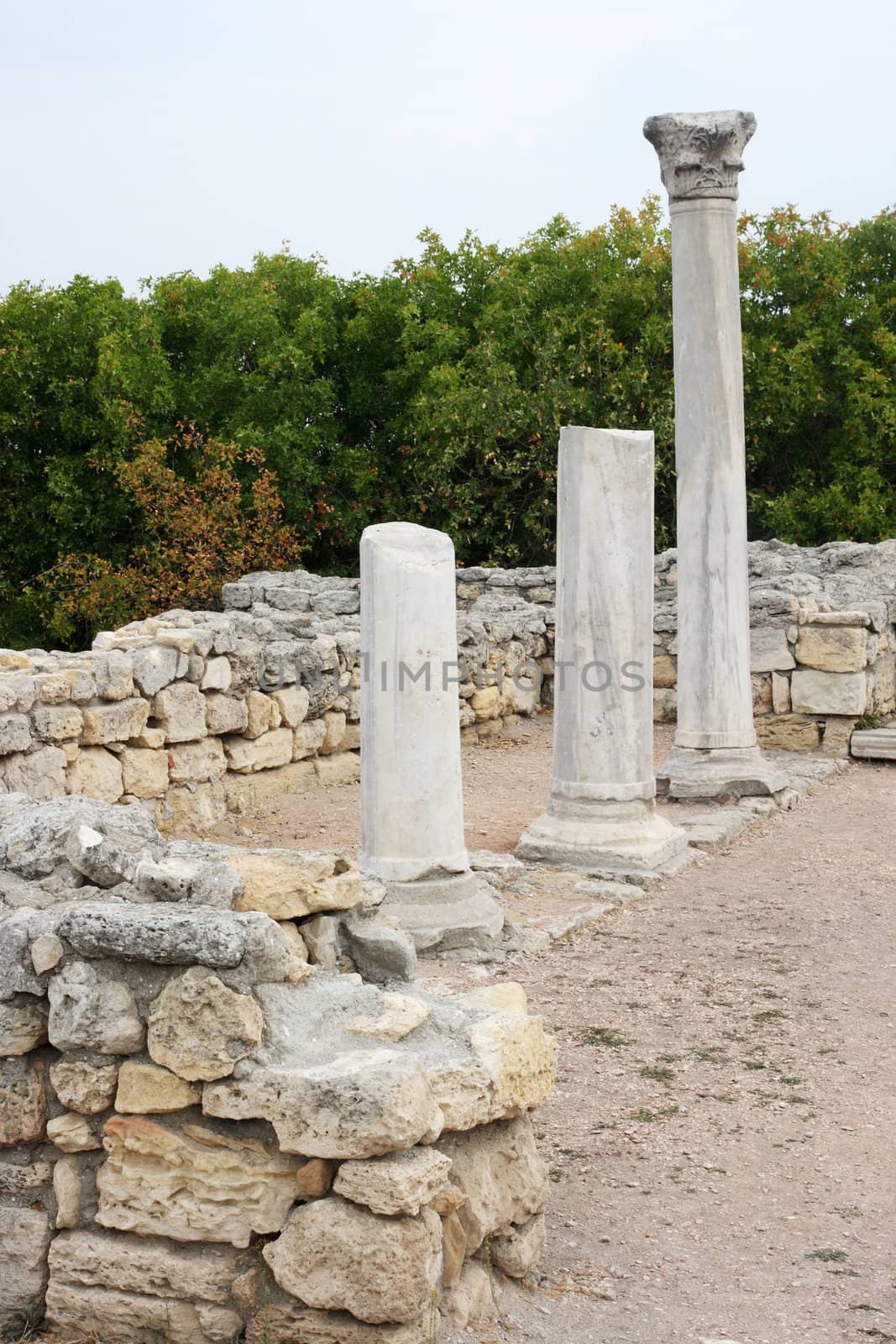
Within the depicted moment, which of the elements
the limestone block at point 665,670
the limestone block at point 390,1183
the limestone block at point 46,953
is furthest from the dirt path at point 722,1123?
the limestone block at point 665,670

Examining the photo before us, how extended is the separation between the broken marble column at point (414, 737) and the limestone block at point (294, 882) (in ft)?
7.34

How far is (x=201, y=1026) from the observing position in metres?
3.07

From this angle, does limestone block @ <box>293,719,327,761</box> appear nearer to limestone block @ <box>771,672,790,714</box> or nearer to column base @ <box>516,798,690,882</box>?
column base @ <box>516,798,690,882</box>

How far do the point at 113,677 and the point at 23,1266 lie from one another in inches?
208

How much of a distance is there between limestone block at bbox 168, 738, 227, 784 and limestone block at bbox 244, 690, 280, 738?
0.32m

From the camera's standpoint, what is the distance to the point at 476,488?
62.4 ft

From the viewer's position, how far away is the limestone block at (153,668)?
27.5 ft

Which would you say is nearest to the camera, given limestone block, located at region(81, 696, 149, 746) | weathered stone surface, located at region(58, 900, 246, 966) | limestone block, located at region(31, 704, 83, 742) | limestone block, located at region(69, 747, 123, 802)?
weathered stone surface, located at region(58, 900, 246, 966)

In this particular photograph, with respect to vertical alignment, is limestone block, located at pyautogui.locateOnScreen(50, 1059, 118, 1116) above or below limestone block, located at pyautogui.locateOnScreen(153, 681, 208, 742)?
below

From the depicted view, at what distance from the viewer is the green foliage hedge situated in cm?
1897

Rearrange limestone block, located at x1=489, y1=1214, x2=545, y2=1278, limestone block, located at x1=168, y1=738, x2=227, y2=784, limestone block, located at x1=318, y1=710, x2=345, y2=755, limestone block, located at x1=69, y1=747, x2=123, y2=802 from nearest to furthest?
limestone block, located at x1=489, y1=1214, x2=545, y2=1278
limestone block, located at x1=69, y1=747, x2=123, y2=802
limestone block, located at x1=168, y1=738, x2=227, y2=784
limestone block, located at x1=318, y1=710, x2=345, y2=755

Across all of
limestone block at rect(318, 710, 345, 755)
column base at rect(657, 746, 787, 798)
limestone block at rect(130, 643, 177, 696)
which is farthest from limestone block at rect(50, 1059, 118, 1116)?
limestone block at rect(318, 710, 345, 755)

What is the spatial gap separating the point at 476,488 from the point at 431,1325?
16572mm

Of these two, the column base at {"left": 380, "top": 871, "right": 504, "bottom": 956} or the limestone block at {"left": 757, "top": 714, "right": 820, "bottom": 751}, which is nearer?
the column base at {"left": 380, "top": 871, "right": 504, "bottom": 956}
